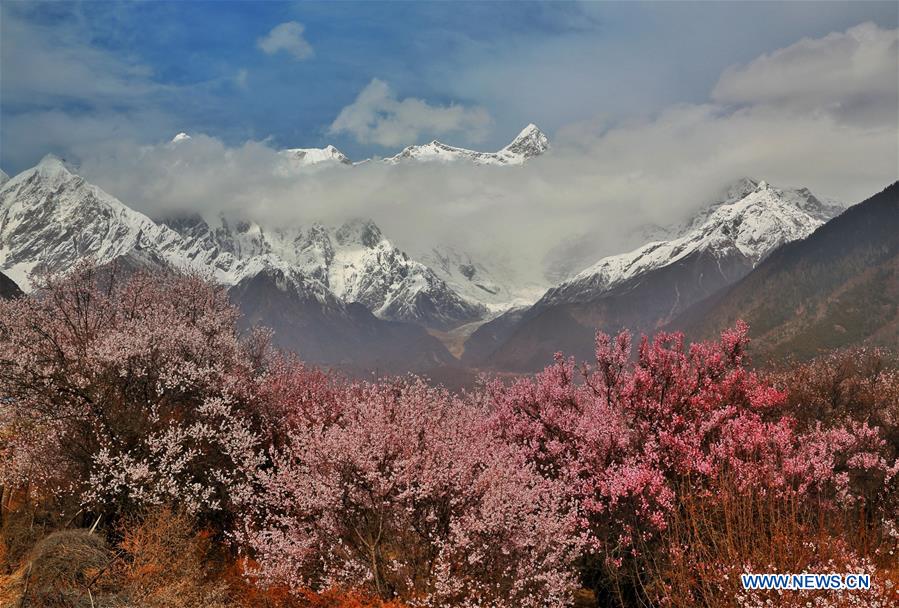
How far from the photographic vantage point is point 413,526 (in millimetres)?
21828

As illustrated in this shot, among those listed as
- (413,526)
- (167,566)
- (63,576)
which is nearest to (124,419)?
(167,566)

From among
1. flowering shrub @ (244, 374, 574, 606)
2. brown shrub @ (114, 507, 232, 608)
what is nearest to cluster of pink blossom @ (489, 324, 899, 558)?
flowering shrub @ (244, 374, 574, 606)

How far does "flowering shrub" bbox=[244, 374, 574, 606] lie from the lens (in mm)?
20219

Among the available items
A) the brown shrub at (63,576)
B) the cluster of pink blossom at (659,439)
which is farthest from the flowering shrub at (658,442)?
the brown shrub at (63,576)

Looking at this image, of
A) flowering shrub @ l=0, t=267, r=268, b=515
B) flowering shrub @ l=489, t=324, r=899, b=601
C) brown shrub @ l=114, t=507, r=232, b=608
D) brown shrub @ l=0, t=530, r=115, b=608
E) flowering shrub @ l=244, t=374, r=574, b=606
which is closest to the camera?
brown shrub @ l=0, t=530, r=115, b=608

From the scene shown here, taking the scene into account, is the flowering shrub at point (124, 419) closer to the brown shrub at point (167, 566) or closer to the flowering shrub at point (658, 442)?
the brown shrub at point (167, 566)

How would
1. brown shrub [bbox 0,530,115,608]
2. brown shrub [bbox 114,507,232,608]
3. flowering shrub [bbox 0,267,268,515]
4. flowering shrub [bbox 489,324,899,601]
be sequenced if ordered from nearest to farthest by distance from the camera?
brown shrub [bbox 0,530,115,608] < flowering shrub [bbox 489,324,899,601] < brown shrub [bbox 114,507,232,608] < flowering shrub [bbox 0,267,268,515]

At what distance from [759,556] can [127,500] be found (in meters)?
24.2

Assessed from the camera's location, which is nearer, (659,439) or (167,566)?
(659,439)

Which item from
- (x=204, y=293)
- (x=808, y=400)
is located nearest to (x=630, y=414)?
(x=808, y=400)

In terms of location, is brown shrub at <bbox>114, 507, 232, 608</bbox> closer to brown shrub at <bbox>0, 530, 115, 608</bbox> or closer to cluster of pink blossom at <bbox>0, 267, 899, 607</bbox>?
brown shrub at <bbox>0, 530, 115, 608</bbox>

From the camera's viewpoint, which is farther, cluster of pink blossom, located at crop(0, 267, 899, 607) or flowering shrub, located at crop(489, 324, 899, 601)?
flowering shrub, located at crop(489, 324, 899, 601)

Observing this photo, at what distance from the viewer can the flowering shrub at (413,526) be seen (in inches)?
796

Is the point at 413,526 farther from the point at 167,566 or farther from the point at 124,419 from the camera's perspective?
the point at 124,419
